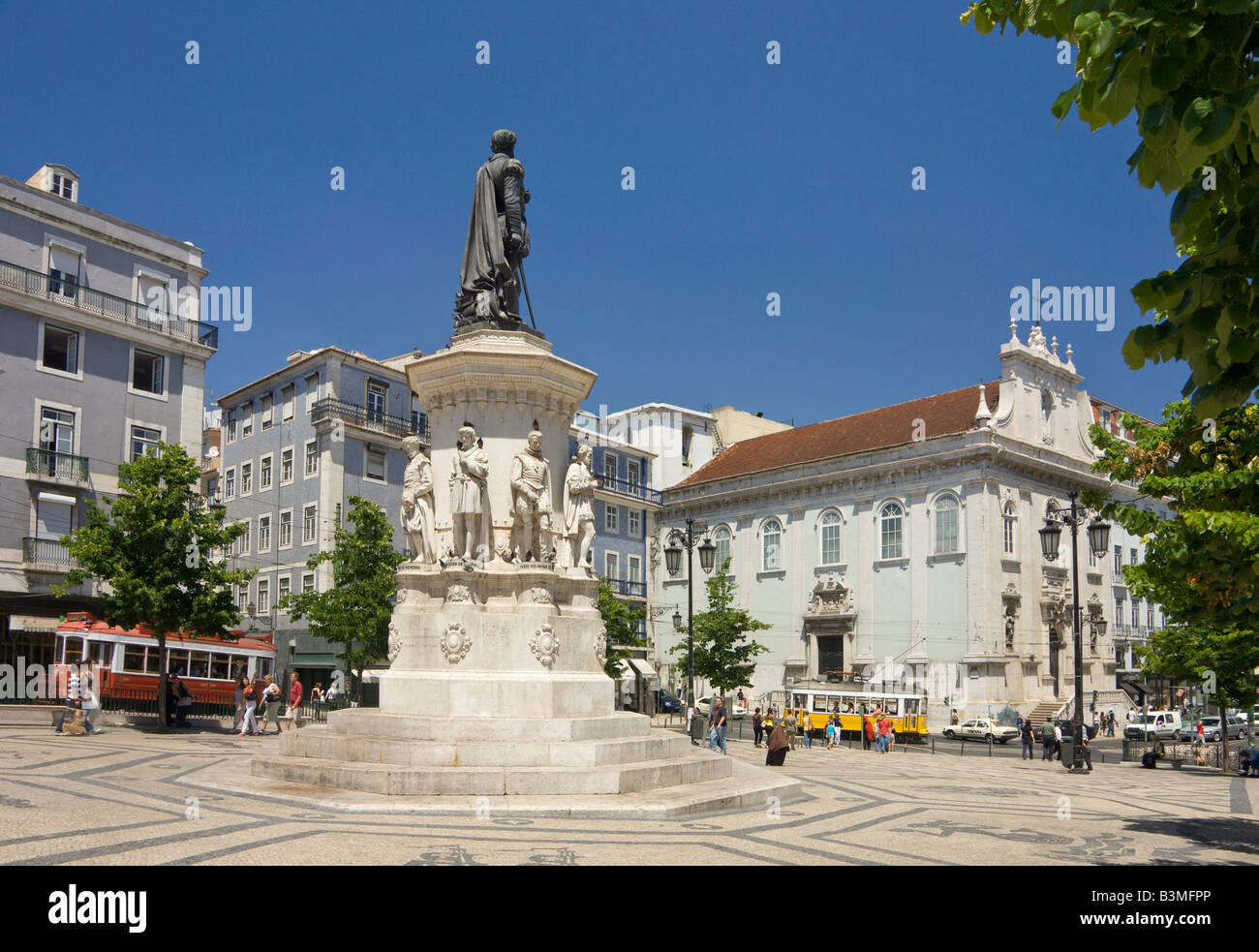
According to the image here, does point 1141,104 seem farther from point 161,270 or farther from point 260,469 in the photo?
point 260,469

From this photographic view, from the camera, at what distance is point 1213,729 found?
4241cm

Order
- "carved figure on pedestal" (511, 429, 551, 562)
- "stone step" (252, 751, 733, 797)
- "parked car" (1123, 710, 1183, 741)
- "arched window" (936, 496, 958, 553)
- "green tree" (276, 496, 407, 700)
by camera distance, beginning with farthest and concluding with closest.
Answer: "arched window" (936, 496, 958, 553) → "parked car" (1123, 710, 1183, 741) → "green tree" (276, 496, 407, 700) → "carved figure on pedestal" (511, 429, 551, 562) → "stone step" (252, 751, 733, 797)

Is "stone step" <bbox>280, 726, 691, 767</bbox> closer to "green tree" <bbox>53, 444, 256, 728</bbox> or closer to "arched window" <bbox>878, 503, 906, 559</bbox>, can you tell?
"green tree" <bbox>53, 444, 256, 728</bbox>

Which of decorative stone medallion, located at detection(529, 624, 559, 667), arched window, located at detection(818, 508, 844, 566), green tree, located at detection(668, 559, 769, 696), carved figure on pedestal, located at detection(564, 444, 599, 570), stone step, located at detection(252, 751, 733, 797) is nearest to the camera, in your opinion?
stone step, located at detection(252, 751, 733, 797)

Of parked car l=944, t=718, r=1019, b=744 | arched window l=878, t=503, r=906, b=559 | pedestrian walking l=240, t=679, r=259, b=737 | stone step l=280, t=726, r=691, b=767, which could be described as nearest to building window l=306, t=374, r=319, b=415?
pedestrian walking l=240, t=679, r=259, b=737

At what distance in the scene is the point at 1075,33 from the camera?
3.88 metres

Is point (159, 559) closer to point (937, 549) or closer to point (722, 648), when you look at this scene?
point (722, 648)

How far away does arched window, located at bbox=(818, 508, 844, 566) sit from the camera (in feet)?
171

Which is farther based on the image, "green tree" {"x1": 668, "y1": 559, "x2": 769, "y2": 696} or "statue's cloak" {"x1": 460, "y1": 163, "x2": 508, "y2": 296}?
"green tree" {"x1": 668, "y1": 559, "x2": 769, "y2": 696}

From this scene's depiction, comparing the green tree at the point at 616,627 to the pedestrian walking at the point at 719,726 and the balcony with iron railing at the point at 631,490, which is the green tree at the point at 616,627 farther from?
the pedestrian walking at the point at 719,726

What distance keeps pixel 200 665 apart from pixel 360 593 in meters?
6.21

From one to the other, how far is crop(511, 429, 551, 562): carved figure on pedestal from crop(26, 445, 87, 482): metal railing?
25617mm

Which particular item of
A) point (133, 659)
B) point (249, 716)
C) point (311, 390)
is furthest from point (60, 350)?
point (249, 716)
